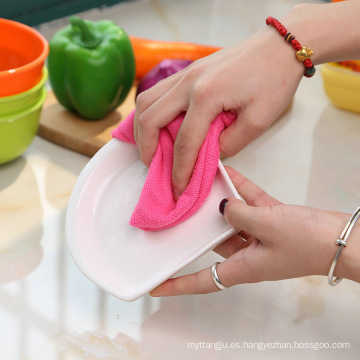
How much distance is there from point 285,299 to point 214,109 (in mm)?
284

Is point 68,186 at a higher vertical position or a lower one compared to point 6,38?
lower

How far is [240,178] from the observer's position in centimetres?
86

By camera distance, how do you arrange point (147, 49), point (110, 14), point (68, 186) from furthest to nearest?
point (110, 14) → point (147, 49) → point (68, 186)

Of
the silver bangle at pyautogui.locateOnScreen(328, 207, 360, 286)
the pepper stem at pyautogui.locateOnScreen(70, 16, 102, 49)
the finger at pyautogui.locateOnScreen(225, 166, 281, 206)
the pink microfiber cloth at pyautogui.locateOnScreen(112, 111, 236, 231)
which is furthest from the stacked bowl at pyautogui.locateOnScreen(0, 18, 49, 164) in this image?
the silver bangle at pyautogui.locateOnScreen(328, 207, 360, 286)

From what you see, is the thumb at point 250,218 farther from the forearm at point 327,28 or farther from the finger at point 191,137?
the forearm at point 327,28

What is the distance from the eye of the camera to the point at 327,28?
76 cm

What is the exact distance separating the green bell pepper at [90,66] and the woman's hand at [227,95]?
0.34 meters

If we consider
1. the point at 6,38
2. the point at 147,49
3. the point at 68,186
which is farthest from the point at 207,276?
the point at 147,49

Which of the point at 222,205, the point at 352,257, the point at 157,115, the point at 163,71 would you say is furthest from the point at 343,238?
the point at 163,71

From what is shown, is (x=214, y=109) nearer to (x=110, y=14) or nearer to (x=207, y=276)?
(x=207, y=276)

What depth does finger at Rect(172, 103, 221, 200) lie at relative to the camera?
694 millimetres

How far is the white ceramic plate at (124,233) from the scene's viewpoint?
0.74m

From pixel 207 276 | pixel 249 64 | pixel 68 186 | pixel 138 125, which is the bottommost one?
pixel 68 186

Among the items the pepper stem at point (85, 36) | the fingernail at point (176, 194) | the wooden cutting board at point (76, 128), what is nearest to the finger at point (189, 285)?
the fingernail at point (176, 194)
